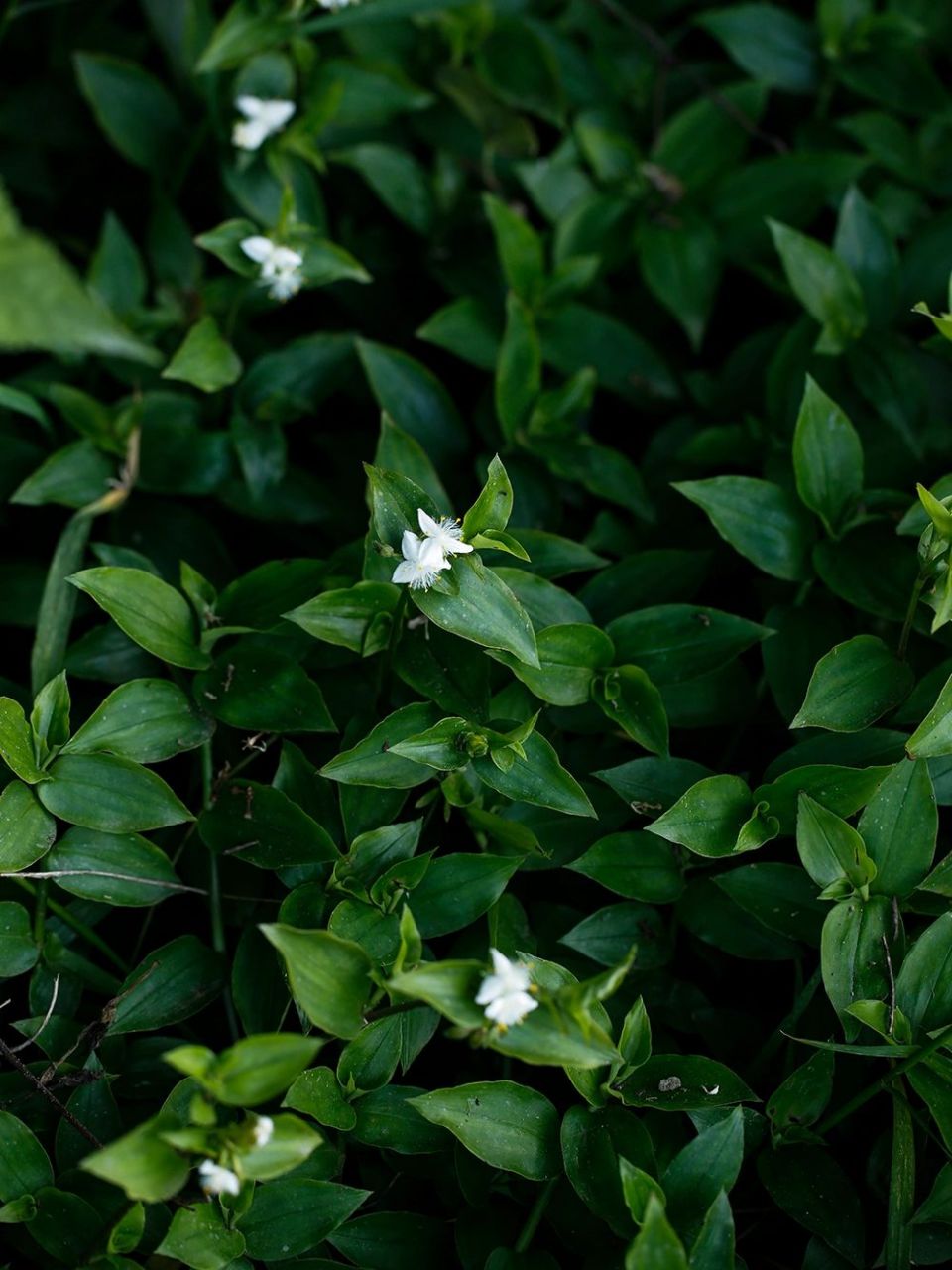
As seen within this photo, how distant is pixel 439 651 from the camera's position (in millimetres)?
1559

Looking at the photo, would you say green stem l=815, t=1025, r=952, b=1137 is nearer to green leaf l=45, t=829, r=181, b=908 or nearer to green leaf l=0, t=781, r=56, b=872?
green leaf l=45, t=829, r=181, b=908

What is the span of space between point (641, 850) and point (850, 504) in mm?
633

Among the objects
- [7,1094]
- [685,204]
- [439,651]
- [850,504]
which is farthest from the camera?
[685,204]

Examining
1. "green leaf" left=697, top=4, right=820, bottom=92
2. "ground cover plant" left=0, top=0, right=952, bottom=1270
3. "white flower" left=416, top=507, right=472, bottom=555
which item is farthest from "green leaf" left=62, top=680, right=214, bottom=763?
"green leaf" left=697, top=4, right=820, bottom=92

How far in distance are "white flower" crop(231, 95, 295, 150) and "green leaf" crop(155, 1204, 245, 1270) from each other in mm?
1655

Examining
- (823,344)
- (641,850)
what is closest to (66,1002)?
(641,850)

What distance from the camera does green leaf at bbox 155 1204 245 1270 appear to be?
1241 mm

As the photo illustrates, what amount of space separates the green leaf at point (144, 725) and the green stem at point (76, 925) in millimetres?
191

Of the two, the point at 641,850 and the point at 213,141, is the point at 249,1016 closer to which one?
the point at 641,850

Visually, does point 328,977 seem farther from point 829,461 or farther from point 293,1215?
point 829,461

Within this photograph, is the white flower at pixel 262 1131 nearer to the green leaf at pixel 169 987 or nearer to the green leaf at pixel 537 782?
the green leaf at pixel 169 987

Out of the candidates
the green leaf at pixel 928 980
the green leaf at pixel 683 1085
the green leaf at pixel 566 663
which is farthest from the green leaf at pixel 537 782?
the green leaf at pixel 928 980

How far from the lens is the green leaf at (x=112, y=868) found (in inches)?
58.6

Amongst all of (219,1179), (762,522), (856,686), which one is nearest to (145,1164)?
(219,1179)
